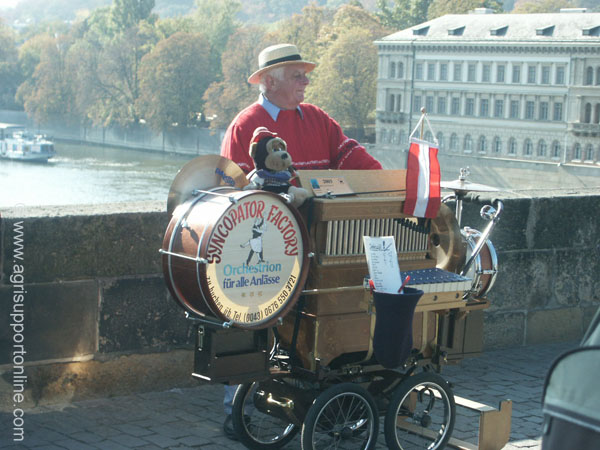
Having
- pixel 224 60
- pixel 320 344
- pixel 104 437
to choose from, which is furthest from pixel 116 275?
pixel 224 60

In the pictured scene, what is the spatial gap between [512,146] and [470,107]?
6440 mm

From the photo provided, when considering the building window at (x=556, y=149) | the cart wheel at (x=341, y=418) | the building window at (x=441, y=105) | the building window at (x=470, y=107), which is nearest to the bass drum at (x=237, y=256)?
the cart wheel at (x=341, y=418)

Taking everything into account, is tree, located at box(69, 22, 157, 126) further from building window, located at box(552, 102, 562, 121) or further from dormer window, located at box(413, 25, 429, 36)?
building window, located at box(552, 102, 562, 121)

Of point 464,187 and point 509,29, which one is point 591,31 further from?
point 464,187

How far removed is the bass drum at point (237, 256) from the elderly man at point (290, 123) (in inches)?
25.3

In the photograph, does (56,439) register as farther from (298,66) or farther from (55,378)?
(298,66)

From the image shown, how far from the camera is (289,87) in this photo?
4379 mm

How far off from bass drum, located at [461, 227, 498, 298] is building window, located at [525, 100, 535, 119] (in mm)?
86630

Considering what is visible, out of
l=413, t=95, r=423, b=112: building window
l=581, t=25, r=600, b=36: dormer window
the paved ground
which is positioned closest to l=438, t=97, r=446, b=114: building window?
l=413, t=95, r=423, b=112: building window

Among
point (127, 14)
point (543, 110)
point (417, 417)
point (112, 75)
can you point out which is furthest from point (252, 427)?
point (127, 14)

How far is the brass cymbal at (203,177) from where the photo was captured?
3.72 meters

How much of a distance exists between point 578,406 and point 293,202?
1810mm

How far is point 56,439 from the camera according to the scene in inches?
162

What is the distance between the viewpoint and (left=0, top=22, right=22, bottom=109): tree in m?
128
